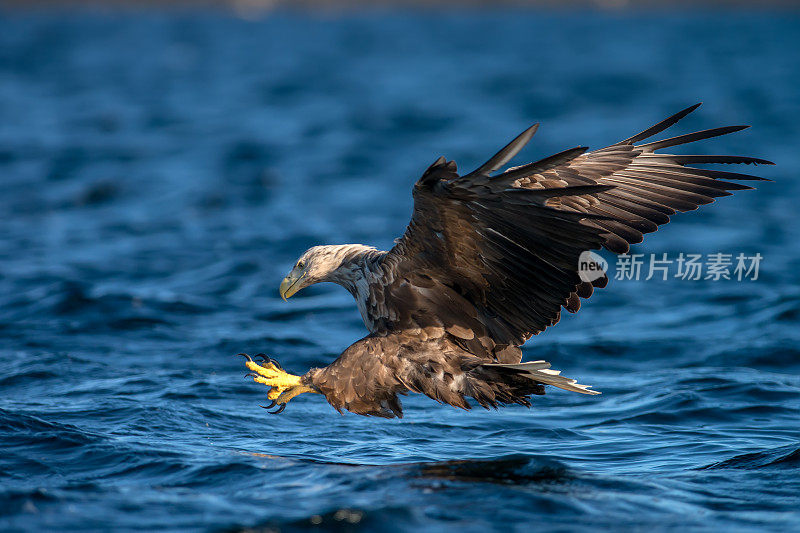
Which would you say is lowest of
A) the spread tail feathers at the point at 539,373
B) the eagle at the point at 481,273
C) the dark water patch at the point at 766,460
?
the dark water patch at the point at 766,460

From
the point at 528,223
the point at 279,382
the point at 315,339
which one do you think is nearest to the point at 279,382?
the point at 279,382

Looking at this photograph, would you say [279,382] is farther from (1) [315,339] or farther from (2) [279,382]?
(1) [315,339]

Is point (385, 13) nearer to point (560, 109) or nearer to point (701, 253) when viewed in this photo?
point (560, 109)

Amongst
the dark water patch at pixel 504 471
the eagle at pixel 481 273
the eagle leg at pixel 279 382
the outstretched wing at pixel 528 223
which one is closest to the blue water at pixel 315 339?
the dark water patch at pixel 504 471

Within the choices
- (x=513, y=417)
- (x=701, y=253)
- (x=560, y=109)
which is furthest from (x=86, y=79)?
(x=513, y=417)

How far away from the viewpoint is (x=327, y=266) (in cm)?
537

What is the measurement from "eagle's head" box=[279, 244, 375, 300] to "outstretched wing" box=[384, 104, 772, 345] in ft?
1.28

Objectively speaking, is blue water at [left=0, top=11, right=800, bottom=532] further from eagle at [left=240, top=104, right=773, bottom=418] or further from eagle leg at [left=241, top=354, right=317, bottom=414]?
eagle at [left=240, top=104, right=773, bottom=418]

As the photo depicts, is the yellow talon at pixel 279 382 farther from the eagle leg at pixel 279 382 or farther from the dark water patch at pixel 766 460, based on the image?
the dark water patch at pixel 766 460

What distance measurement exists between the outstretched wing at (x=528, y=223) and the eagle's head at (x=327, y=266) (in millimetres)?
389

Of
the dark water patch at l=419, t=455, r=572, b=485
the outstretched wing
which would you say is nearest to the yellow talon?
the outstretched wing

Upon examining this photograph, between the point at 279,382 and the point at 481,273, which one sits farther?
the point at 279,382

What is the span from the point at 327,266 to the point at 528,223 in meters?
1.29

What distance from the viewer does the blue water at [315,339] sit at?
4.61 meters
